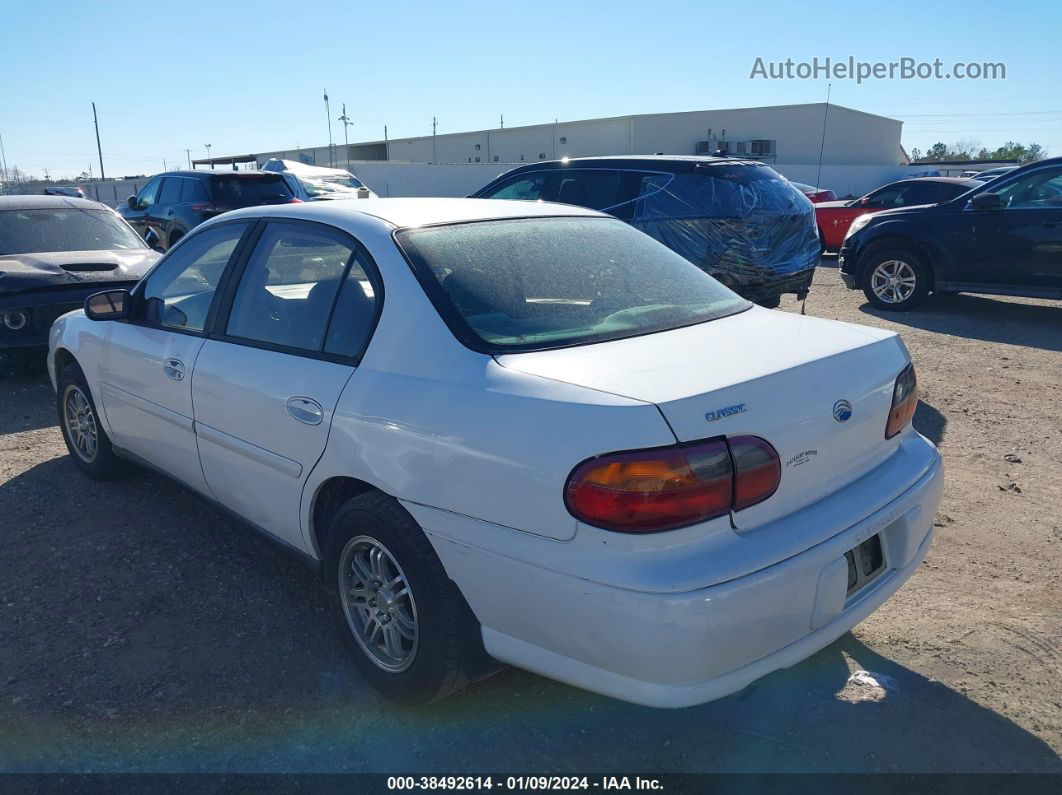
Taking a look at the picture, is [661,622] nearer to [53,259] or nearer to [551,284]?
[551,284]

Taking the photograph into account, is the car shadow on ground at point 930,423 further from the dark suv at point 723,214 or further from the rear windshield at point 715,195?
the rear windshield at point 715,195

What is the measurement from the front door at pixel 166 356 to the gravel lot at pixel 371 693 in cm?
49

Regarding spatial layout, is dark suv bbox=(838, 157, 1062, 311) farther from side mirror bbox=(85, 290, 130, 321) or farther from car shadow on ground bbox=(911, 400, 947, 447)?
side mirror bbox=(85, 290, 130, 321)

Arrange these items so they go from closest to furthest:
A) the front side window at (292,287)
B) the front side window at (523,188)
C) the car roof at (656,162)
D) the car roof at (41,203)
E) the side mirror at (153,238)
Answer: the front side window at (292,287), the car roof at (656,162), the car roof at (41,203), the front side window at (523,188), the side mirror at (153,238)

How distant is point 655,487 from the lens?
2.05 m

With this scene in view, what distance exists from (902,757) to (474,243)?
2.21 m

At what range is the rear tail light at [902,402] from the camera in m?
2.72

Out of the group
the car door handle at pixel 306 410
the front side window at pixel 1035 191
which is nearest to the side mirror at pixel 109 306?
the car door handle at pixel 306 410

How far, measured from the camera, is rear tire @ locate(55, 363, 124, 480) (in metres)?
4.59

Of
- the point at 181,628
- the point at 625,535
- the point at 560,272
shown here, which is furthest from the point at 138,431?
the point at 625,535

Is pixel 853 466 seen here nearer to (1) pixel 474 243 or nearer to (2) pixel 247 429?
(1) pixel 474 243

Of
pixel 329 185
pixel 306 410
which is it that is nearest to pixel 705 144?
pixel 329 185

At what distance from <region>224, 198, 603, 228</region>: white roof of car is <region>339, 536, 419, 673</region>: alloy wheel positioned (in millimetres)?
1176

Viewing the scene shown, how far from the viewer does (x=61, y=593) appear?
3566 millimetres
